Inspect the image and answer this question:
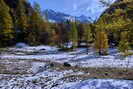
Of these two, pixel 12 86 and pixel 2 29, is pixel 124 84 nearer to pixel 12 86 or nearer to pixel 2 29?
pixel 12 86

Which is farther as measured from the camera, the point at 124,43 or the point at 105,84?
the point at 124,43

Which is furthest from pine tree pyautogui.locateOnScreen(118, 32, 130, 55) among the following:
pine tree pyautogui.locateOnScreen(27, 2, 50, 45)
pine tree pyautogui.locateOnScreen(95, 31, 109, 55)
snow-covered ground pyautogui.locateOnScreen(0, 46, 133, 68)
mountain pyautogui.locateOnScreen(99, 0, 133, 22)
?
pine tree pyautogui.locateOnScreen(27, 2, 50, 45)

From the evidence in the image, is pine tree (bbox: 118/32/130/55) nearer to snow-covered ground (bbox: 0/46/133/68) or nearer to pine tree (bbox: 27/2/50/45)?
snow-covered ground (bbox: 0/46/133/68)

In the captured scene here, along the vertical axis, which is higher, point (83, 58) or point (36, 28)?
point (36, 28)

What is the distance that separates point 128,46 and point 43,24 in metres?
93.3

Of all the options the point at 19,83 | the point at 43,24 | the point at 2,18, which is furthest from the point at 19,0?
the point at 19,83

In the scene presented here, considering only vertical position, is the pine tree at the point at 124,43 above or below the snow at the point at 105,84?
above

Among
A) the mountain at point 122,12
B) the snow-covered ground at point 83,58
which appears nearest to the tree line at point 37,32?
the snow-covered ground at point 83,58

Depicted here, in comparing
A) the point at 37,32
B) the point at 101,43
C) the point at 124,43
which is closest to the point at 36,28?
the point at 37,32

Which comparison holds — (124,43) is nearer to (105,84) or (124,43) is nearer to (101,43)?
(105,84)

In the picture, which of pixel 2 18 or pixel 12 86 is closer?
pixel 12 86

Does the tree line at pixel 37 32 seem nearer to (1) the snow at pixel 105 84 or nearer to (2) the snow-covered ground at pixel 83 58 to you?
(2) the snow-covered ground at pixel 83 58

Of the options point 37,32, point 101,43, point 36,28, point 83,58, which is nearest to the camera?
point 83,58

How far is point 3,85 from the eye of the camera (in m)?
24.4
